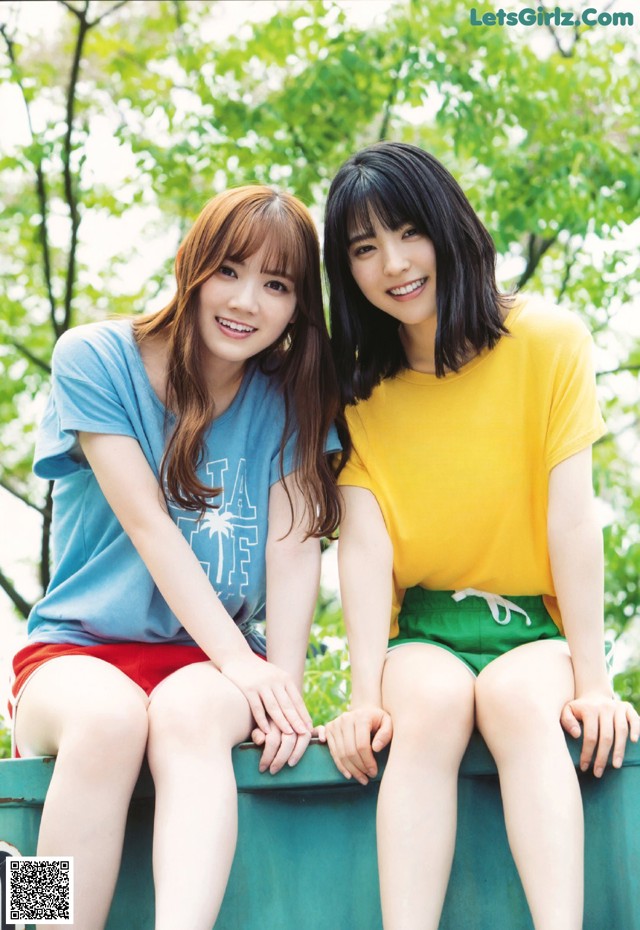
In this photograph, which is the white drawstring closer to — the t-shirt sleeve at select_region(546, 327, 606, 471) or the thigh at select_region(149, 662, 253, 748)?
the t-shirt sleeve at select_region(546, 327, 606, 471)

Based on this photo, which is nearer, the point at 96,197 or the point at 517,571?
the point at 517,571

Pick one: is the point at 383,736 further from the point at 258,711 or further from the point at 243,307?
the point at 243,307

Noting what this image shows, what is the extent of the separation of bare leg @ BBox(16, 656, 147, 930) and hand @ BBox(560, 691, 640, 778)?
730 mm

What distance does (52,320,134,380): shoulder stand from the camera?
7.02 feet

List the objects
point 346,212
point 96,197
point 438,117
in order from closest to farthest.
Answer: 1. point 346,212
2. point 438,117
3. point 96,197

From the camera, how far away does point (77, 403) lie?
211 cm

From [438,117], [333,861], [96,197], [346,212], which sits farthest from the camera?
[96,197]

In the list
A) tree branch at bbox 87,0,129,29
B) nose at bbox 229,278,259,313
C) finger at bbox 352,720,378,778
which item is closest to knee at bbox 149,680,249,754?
finger at bbox 352,720,378,778

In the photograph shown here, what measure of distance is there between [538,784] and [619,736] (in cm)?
17

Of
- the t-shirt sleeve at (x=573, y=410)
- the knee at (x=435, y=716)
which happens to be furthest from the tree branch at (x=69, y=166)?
the knee at (x=435, y=716)

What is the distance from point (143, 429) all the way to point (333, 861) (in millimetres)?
892

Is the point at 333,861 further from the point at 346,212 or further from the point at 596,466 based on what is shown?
the point at 596,466

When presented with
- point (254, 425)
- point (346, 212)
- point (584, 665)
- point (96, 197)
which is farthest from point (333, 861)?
point (96, 197)

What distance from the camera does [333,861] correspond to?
1.95 meters
